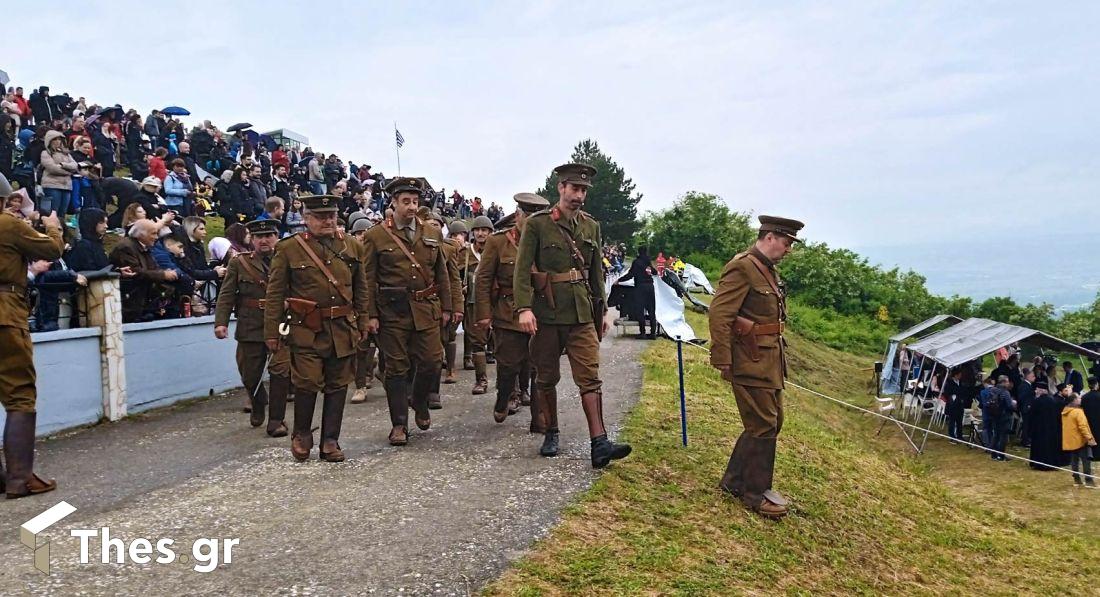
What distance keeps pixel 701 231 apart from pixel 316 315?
4255 centimetres

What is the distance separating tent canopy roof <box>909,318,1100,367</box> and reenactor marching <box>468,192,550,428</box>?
11236 millimetres

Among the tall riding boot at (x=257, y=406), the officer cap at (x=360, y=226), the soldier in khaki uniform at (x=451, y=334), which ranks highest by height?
the officer cap at (x=360, y=226)

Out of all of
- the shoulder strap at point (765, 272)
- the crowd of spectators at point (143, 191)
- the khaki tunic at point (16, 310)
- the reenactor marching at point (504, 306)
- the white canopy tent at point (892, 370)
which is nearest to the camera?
the khaki tunic at point (16, 310)

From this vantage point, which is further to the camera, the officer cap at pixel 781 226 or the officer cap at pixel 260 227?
the officer cap at pixel 260 227

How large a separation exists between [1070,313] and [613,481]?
38.1m

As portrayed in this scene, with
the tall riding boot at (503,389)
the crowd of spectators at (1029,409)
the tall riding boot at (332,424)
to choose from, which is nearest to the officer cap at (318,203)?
the tall riding boot at (332,424)

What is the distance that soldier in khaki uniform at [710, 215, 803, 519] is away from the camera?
5.72m

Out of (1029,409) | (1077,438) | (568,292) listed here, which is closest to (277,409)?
(568,292)

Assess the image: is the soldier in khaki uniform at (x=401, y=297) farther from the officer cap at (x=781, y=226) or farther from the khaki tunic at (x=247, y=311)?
the officer cap at (x=781, y=226)

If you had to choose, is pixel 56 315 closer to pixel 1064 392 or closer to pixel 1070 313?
pixel 1064 392

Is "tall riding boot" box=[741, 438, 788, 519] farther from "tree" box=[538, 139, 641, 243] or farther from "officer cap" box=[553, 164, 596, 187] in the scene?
"tree" box=[538, 139, 641, 243]

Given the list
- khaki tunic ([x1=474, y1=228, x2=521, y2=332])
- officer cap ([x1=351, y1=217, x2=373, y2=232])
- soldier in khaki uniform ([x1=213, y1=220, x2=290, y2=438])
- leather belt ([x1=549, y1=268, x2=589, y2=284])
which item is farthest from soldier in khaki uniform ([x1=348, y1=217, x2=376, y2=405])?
leather belt ([x1=549, y1=268, x2=589, y2=284])

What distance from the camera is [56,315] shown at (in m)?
8.30

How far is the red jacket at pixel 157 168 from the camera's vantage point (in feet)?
53.6
